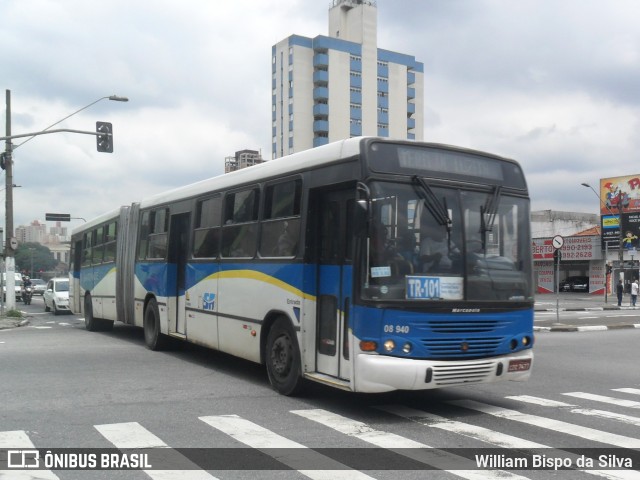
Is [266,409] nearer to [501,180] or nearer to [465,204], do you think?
[465,204]

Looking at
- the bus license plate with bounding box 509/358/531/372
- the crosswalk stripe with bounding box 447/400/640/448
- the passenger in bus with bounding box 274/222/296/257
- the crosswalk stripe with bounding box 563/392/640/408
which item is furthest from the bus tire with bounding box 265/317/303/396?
the crosswalk stripe with bounding box 563/392/640/408

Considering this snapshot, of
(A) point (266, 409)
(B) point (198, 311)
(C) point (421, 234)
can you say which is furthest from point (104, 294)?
(C) point (421, 234)

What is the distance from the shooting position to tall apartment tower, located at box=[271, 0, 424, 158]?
95.3m

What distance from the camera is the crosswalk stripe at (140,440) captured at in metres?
5.73

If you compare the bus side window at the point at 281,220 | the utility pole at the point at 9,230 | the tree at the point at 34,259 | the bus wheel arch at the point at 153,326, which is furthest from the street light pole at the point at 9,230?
the tree at the point at 34,259

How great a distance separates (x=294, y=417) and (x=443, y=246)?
2596mm

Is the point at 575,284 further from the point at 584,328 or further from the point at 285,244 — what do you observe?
the point at 285,244

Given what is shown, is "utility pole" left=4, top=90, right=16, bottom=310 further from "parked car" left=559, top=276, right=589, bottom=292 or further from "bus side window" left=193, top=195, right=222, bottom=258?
"parked car" left=559, top=276, right=589, bottom=292

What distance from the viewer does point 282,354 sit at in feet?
30.8

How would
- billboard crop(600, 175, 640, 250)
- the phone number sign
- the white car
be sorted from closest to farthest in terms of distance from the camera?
the white car → billboard crop(600, 175, 640, 250) → the phone number sign

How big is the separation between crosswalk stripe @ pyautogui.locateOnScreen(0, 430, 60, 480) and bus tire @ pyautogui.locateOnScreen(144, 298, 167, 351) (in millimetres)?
6935

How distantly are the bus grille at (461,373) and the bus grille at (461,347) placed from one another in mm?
136

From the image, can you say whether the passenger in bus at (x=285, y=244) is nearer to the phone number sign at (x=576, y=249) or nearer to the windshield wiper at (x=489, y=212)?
the windshield wiper at (x=489, y=212)

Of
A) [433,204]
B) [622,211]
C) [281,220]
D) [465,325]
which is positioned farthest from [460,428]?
[622,211]
